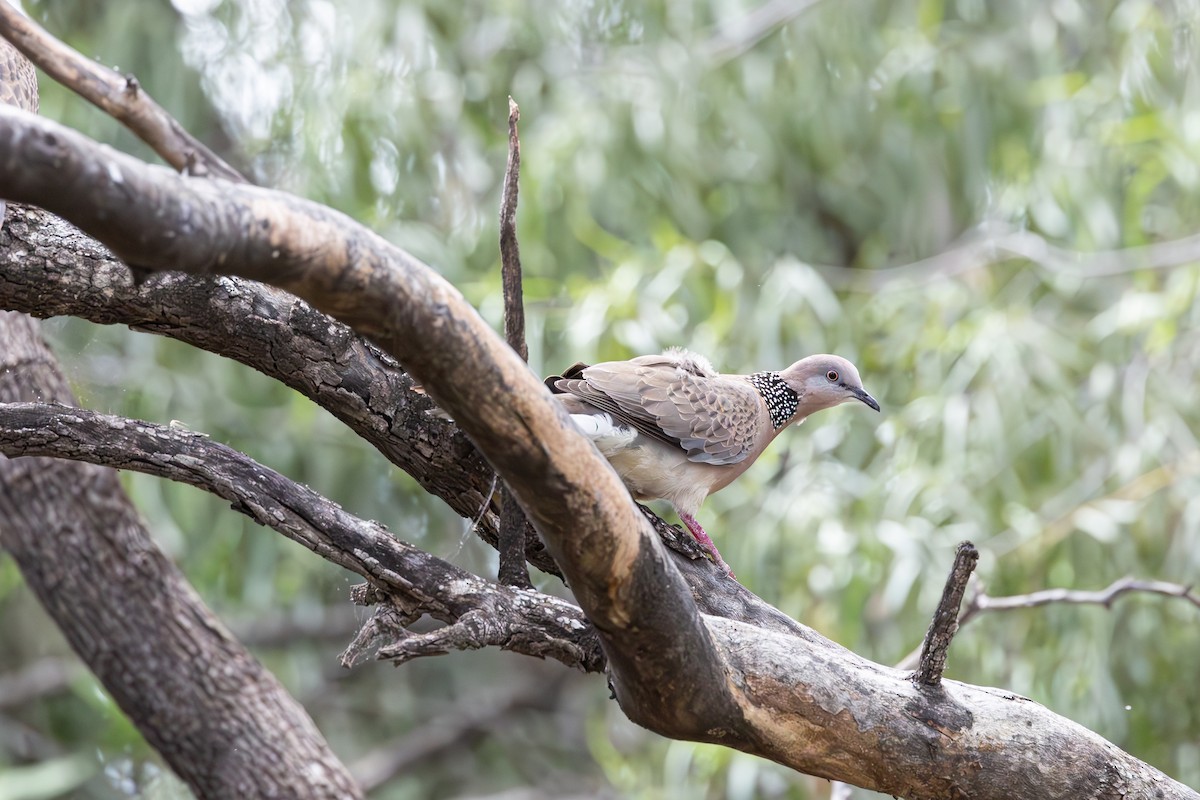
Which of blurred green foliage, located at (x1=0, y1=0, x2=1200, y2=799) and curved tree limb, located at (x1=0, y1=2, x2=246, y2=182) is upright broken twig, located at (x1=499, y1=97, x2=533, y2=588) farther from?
blurred green foliage, located at (x1=0, y1=0, x2=1200, y2=799)

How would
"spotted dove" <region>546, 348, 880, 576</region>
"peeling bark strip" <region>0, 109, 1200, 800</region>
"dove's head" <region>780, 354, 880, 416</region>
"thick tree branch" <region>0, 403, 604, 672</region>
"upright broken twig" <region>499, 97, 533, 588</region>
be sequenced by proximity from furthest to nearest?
"dove's head" <region>780, 354, 880, 416</region> → "spotted dove" <region>546, 348, 880, 576</region> → "thick tree branch" <region>0, 403, 604, 672</region> → "upright broken twig" <region>499, 97, 533, 588</region> → "peeling bark strip" <region>0, 109, 1200, 800</region>

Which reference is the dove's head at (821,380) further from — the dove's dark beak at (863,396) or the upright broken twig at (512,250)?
the upright broken twig at (512,250)

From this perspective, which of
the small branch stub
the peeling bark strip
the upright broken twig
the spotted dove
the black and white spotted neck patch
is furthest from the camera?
the black and white spotted neck patch

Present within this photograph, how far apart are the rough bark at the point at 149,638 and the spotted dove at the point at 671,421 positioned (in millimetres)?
1310

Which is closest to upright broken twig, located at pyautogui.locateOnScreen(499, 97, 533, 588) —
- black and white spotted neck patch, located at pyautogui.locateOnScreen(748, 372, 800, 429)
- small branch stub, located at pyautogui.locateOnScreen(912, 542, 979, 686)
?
small branch stub, located at pyautogui.locateOnScreen(912, 542, 979, 686)

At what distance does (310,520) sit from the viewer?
2119 millimetres

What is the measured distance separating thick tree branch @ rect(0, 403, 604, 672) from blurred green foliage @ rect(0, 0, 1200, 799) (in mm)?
1730

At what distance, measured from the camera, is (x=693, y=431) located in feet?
9.52

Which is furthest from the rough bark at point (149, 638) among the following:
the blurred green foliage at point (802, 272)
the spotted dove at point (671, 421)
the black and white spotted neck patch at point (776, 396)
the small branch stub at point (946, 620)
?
the small branch stub at point (946, 620)

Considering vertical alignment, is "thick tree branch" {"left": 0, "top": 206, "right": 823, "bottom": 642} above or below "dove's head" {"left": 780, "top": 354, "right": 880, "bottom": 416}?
below

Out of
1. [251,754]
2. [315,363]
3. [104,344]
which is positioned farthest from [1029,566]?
[104,344]

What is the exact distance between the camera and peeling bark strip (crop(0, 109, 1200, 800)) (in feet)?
4.09

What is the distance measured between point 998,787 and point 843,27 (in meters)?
4.26

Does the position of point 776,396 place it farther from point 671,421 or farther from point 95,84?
point 95,84
